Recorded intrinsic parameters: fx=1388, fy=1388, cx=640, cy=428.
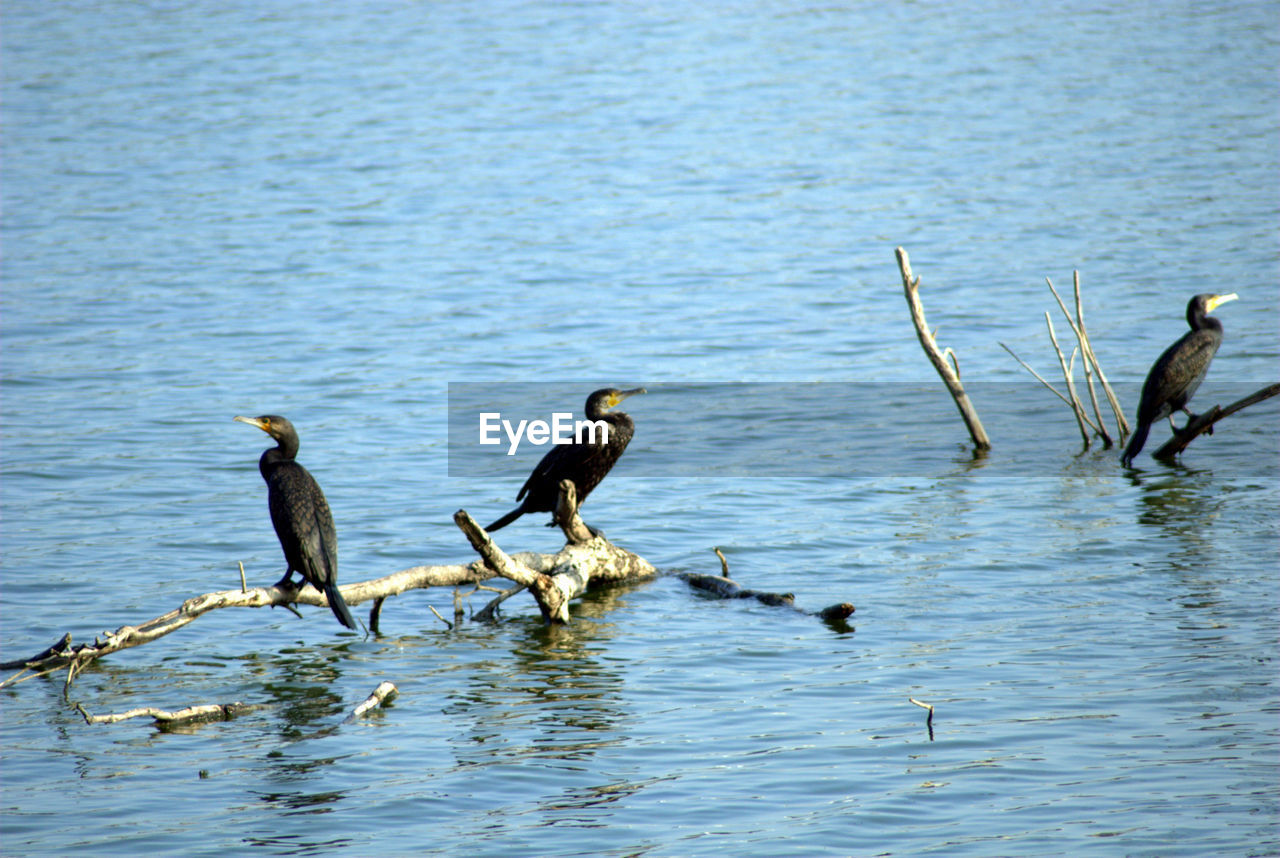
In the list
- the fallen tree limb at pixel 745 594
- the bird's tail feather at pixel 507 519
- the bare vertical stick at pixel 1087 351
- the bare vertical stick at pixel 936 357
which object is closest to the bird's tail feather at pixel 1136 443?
the bare vertical stick at pixel 1087 351

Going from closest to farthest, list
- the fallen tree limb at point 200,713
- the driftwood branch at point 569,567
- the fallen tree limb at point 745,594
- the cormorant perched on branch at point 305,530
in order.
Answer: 1. the fallen tree limb at point 200,713
2. the cormorant perched on branch at point 305,530
3. the driftwood branch at point 569,567
4. the fallen tree limb at point 745,594

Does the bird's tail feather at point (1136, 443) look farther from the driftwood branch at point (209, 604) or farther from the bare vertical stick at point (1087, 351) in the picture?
the driftwood branch at point (209, 604)

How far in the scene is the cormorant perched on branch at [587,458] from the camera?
8.94 m

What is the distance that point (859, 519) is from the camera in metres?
11.2

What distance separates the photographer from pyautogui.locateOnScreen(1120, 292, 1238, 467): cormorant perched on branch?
1146 cm

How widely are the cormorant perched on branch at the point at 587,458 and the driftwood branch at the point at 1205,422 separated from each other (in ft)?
15.1

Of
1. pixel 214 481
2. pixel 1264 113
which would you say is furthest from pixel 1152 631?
pixel 1264 113

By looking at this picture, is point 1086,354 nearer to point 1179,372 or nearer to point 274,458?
point 1179,372

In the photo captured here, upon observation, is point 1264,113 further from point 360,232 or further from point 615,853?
point 615,853

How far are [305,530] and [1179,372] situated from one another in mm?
7497

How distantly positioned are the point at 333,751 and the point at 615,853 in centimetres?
173

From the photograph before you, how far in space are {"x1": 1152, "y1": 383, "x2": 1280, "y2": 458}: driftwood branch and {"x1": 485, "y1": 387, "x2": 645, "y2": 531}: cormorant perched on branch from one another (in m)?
4.60

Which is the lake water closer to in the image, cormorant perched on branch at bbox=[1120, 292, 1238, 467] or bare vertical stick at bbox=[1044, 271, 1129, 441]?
bare vertical stick at bbox=[1044, 271, 1129, 441]

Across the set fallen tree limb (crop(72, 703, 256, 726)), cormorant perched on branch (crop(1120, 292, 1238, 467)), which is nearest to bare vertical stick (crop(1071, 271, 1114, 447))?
cormorant perched on branch (crop(1120, 292, 1238, 467))
